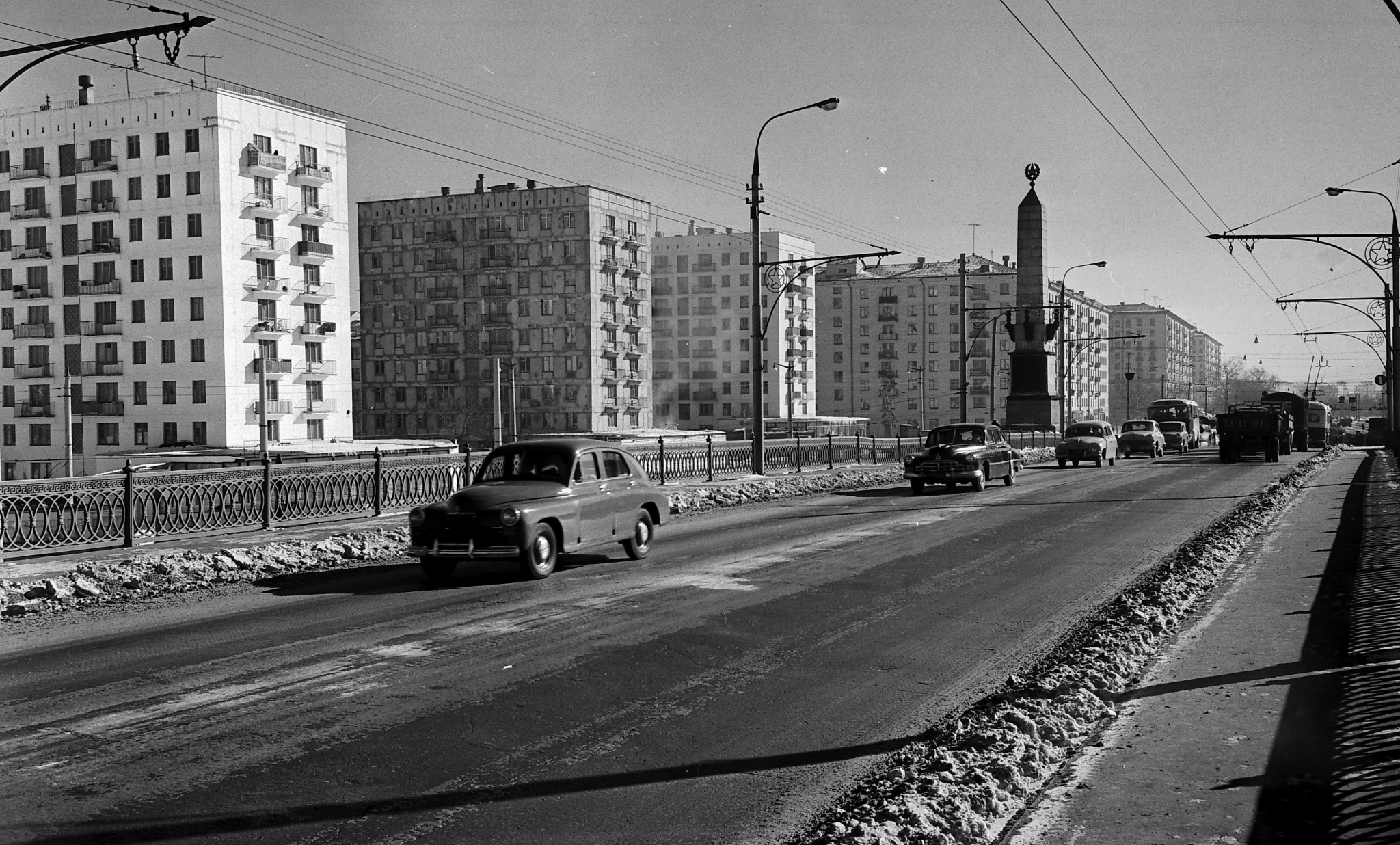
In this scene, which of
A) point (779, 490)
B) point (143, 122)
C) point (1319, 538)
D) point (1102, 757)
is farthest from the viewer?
point (143, 122)

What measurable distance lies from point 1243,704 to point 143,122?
6771 centimetres

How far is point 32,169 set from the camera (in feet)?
217

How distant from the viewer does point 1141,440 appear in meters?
52.0

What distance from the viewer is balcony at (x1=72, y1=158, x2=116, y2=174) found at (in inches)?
2532

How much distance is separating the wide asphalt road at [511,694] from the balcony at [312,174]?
5814 cm

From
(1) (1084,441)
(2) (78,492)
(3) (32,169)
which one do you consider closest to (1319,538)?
(2) (78,492)

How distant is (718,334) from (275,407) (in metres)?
51.5

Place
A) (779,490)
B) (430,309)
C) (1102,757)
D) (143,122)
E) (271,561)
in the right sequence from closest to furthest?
(1102,757) < (271,561) < (779,490) < (143,122) < (430,309)

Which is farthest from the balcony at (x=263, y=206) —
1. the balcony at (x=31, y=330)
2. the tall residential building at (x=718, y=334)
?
the tall residential building at (x=718, y=334)

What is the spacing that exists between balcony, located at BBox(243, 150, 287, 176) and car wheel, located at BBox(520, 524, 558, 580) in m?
57.2

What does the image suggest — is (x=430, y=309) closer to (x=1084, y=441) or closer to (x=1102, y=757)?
(x=1084, y=441)

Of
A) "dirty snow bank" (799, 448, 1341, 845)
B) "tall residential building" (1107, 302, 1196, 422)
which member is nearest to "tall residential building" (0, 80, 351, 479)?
"dirty snow bank" (799, 448, 1341, 845)

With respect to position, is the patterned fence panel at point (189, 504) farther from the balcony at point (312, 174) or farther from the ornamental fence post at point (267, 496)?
the balcony at point (312, 174)

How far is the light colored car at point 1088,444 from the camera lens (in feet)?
141
